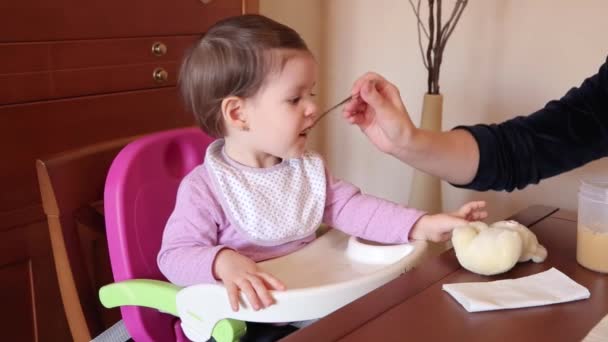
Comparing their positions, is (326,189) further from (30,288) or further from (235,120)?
(30,288)

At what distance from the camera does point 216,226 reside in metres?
0.97

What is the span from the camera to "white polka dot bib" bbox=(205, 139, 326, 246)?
973 millimetres

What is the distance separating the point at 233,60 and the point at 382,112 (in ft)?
0.78

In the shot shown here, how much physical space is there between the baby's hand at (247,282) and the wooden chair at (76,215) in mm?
272

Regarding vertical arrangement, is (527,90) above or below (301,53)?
below

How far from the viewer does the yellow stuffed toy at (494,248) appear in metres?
0.78

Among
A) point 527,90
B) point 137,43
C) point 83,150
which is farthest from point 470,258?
point 527,90

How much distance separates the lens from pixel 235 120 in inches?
39.7

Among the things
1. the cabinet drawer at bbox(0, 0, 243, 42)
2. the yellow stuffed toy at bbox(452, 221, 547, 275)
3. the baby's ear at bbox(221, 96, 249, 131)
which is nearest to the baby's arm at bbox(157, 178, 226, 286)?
the baby's ear at bbox(221, 96, 249, 131)

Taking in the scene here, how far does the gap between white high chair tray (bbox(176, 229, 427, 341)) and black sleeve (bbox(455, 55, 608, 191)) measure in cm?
18

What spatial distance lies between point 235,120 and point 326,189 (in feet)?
0.63

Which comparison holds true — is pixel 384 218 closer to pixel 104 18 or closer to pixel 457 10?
pixel 104 18

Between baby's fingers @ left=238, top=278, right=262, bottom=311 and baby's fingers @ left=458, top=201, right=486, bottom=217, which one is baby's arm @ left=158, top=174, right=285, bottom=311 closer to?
baby's fingers @ left=238, top=278, right=262, bottom=311

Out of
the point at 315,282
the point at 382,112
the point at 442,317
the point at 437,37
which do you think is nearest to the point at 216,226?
the point at 315,282
